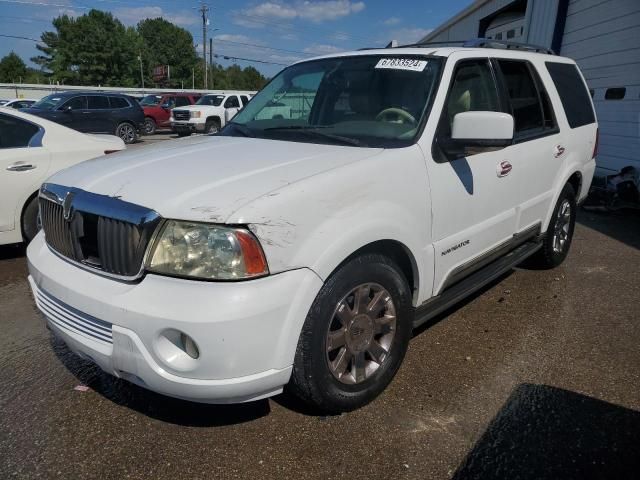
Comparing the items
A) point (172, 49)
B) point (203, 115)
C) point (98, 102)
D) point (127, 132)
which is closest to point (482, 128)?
point (98, 102)

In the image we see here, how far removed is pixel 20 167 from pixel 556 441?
4.93 meters

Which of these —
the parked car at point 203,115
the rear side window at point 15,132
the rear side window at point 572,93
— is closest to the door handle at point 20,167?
the rear side window at point 15,132

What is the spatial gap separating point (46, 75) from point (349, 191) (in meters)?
95.3

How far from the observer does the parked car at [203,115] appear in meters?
20.4

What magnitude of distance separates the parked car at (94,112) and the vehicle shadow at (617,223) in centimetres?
1482

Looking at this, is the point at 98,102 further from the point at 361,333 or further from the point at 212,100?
the point at 361,333

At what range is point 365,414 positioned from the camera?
2.61 m

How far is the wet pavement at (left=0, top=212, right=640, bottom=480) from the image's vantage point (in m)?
2.25

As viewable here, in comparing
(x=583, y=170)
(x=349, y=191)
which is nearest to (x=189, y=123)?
(x=583, y=170)

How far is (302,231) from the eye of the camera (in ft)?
6.95

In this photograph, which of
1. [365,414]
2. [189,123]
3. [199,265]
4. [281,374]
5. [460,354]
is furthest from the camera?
[189,123]

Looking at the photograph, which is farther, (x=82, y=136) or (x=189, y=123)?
(x=189, y=123)

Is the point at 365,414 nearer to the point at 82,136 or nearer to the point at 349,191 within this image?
the point at 349,191

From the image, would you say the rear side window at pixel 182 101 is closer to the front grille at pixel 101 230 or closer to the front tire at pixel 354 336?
the front grille at pixel 101 230
